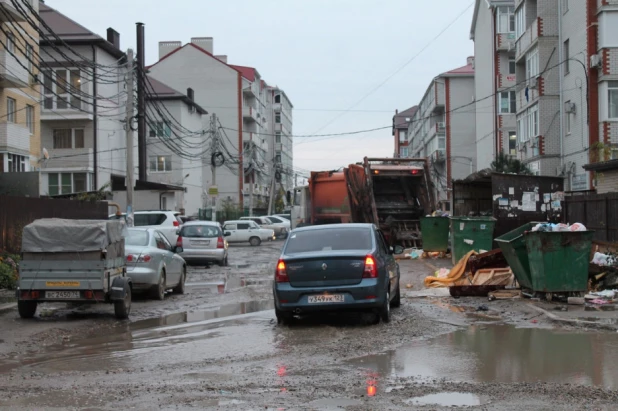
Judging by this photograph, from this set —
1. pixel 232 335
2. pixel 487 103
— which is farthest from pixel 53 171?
pixel 232 335

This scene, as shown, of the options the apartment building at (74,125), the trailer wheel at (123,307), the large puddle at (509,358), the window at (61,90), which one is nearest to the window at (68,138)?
the apartment building at (74,125)

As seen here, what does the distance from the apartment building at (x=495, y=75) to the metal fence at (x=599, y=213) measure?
2531cm

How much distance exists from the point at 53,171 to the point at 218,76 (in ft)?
109

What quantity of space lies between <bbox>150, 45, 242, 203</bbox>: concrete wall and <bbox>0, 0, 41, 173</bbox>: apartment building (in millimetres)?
39658

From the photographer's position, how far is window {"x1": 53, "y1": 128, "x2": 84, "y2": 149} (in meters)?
47.1

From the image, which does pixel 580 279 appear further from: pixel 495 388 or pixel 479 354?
pixel 495 388

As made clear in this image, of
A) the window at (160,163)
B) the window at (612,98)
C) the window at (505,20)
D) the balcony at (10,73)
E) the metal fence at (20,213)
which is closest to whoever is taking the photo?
the metal fence at (20,213)

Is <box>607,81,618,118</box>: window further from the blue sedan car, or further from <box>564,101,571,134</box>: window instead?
the blue sedan car

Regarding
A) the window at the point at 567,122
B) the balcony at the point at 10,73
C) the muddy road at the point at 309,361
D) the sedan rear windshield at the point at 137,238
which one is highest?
the balcony at the point at 10,73

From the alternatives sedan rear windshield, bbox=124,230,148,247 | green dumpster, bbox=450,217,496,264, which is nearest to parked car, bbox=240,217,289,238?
green dumpster, bbox=450,217,496,264

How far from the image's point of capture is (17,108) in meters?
34.2

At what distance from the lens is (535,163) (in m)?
37.8

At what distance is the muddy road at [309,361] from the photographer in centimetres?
669

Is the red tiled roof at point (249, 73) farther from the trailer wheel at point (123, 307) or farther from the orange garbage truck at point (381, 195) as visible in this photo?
the trailer wheel at point (123, 307)
